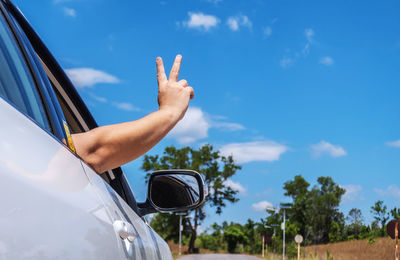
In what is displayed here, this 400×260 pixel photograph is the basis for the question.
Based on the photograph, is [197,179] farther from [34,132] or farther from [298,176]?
[298,176]

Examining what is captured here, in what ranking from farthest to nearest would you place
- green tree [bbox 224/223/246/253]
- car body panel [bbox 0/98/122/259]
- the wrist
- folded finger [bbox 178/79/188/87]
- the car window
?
green tree [bbox 224/223/246/253] < folded finger [bbox 178/79/188/87] < the wrist < the car window < car body panel [bbox 0/98/122/259]

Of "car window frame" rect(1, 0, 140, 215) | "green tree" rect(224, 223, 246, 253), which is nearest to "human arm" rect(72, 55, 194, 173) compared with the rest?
"car window frame" rect(1, 0, 140, 215)

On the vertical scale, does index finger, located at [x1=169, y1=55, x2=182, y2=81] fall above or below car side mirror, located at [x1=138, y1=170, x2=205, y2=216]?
above

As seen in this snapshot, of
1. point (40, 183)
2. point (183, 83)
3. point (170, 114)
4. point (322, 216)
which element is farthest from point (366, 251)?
point (40, 183)

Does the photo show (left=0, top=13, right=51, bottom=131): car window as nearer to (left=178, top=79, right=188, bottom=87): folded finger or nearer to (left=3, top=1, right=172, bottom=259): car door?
(left=3, top=1, right=172, bottom=259): car door

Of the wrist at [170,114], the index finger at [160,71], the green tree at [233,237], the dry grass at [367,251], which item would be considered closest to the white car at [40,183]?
the wrist at [170,114]

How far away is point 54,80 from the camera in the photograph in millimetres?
2070

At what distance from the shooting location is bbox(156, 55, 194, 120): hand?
1604 millimetres

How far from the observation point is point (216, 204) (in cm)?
5741

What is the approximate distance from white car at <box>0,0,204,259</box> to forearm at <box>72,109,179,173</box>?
0.21 ft

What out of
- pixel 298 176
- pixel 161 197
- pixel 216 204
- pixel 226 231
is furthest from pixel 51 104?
pixel 298 176

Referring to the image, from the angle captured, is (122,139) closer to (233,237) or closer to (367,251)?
(367,251)

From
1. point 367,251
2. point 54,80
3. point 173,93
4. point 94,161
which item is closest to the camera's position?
point 94,161

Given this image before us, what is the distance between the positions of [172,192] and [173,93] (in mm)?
937
